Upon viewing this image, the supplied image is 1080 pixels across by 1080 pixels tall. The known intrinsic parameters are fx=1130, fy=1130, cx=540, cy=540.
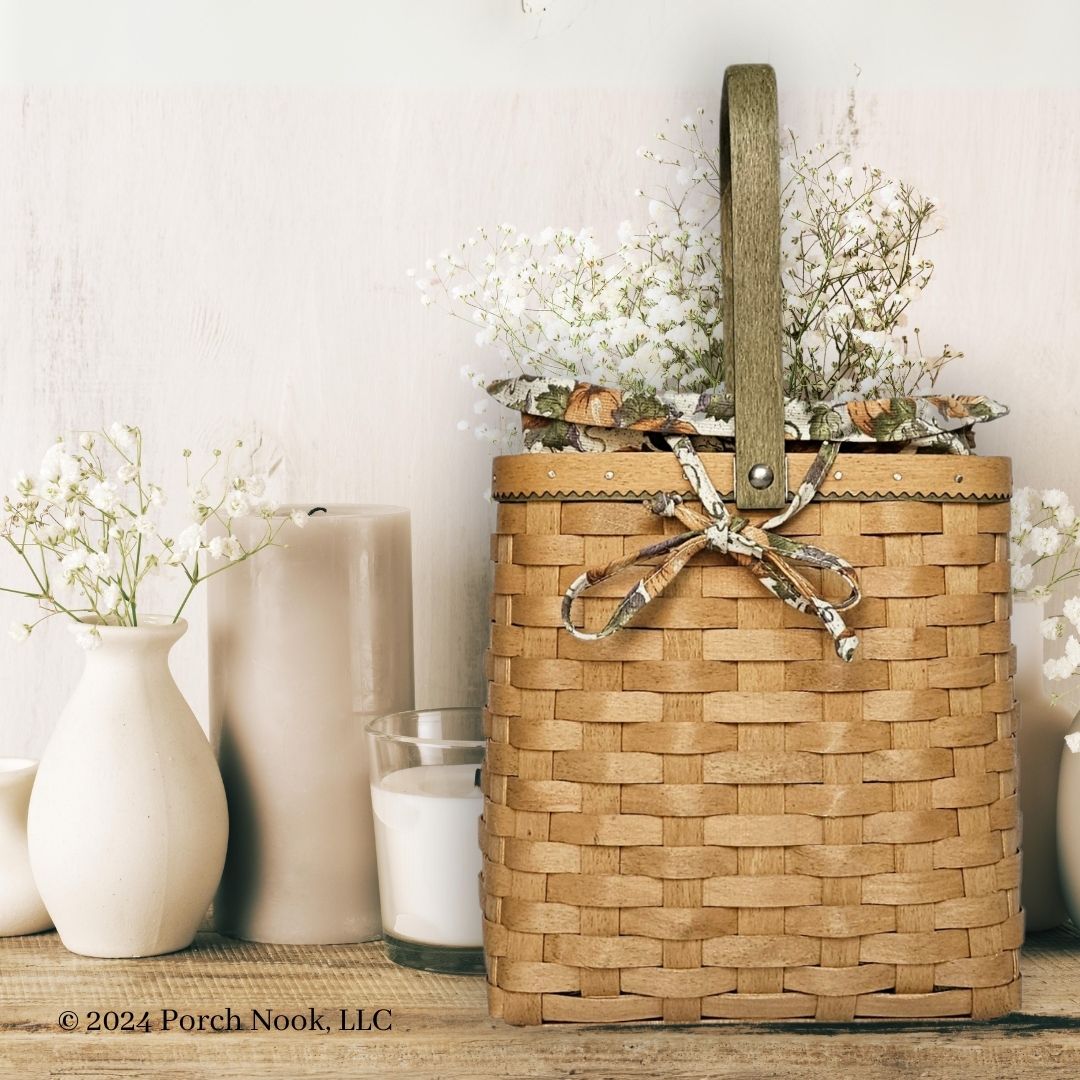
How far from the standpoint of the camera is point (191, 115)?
938 mm

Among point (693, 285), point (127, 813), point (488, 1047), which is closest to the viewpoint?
point (488, 1047)

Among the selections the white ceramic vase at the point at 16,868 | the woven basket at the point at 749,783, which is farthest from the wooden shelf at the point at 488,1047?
the white ceramic vase at the point at 16,868

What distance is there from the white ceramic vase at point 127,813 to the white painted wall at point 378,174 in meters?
0.23

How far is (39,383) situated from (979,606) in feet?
2.45

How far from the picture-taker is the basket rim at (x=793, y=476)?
2.15 feet

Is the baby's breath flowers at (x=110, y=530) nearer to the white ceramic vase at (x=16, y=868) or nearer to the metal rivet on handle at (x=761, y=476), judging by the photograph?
the white ceramic vase at (x=16, y=868)

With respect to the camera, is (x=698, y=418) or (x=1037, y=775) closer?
(x=698, y=418)

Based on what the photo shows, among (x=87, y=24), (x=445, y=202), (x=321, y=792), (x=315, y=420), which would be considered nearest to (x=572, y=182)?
(x=445, y=202)

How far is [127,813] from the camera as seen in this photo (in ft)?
2.42

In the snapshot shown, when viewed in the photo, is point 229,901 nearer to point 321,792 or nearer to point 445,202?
point 321,792

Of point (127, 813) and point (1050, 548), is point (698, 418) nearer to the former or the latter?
point (1050, 548)

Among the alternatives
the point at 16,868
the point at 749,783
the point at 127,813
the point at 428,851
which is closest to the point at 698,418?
the point at 749,783

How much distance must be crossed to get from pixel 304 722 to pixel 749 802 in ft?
1.05

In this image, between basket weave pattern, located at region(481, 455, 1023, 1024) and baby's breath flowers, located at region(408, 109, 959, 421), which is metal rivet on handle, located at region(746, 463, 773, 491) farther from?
baby's breath flowers, located at region(408, 109, 959, 421)
